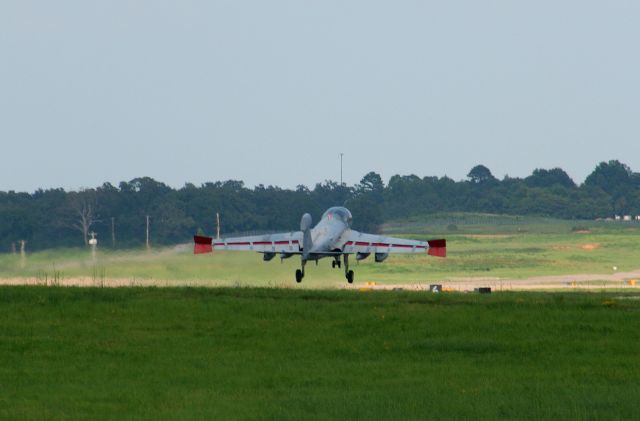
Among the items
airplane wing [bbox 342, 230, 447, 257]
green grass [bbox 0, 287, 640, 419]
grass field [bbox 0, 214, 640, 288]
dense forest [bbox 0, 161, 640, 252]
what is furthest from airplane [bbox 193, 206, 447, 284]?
dense forest [bbox 0, 161, 640, 252]

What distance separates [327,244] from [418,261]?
86.8 meters

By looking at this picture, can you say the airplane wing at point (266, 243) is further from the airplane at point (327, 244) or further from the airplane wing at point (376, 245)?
the airplane wing at point (376, 245)

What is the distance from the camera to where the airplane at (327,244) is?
69.3 m

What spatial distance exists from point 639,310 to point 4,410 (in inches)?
1041

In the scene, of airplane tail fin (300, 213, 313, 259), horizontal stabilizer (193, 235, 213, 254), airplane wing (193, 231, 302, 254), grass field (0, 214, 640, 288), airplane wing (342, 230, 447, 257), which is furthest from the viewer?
grass field (0, 214, 640, 288)

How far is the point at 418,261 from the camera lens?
155375mm

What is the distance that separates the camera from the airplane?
6931cm

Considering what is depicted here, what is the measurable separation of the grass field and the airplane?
10.8 ft

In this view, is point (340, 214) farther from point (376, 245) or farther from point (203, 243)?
point (203, 243)

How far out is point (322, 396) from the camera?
2636 centimetres

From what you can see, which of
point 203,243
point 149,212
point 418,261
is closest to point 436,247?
point 203,243

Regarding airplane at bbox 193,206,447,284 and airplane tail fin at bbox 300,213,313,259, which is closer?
airplane tail fin at bbox 300,213,313,259

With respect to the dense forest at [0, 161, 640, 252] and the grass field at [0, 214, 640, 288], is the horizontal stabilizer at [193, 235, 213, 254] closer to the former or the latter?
the grass field at [0, 214, 640, 288]

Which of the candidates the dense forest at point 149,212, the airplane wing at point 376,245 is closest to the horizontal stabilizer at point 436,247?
the airplane wing at point 376,245
